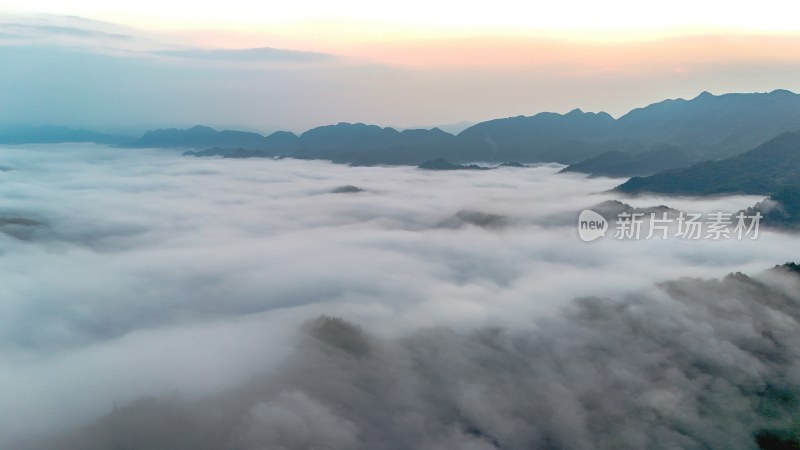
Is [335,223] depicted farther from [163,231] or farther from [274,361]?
[274,361]

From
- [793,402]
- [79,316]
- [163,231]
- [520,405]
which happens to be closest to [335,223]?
[163,231]

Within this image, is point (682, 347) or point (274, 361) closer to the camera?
point (274, 361)
